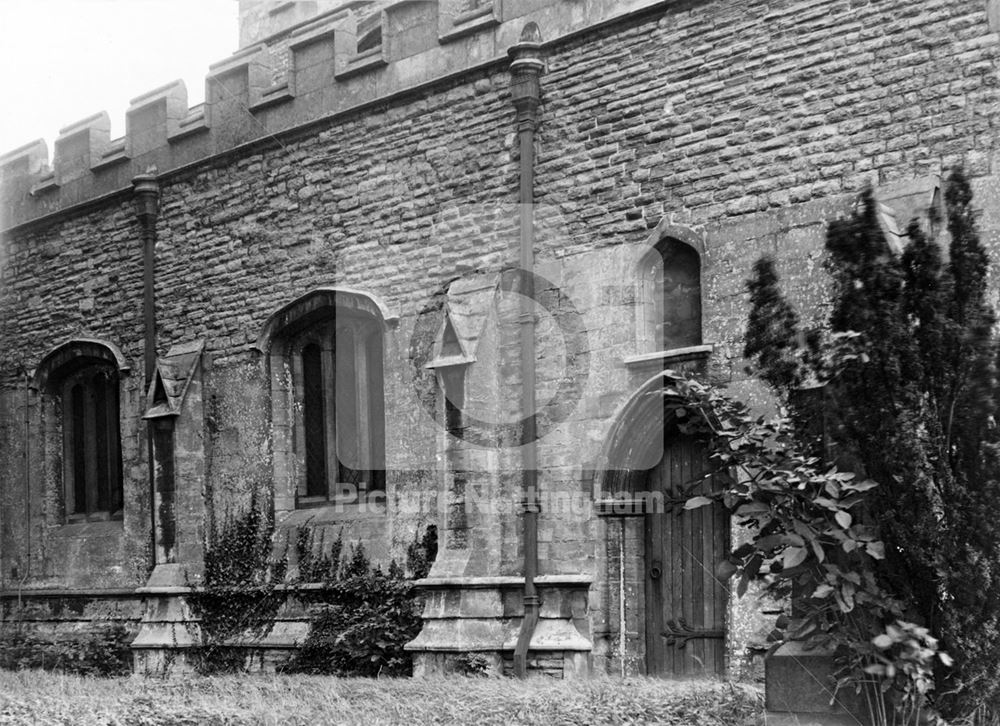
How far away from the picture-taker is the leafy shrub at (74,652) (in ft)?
46.2

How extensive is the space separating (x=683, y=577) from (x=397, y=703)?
2.69 metres

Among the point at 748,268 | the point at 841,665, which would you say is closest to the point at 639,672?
the point at 748,268

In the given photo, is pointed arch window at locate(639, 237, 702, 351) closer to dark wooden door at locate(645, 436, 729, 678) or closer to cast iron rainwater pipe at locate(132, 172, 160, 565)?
dark wooden door at locate(645, 436, 729, 678)

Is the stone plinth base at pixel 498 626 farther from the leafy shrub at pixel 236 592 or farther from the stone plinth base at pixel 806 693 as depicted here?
the stone plinth base at pixel 806 693

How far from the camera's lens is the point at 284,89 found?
1338cm

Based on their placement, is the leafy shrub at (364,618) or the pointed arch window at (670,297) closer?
the pointed arch window at (670,297)

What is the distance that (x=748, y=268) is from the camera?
9.87m

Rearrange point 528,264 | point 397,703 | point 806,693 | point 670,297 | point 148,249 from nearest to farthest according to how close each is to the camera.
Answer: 1. point 806,693
2. point 397,703
3. point 670,297
4. point 528,264
5. point 148,249

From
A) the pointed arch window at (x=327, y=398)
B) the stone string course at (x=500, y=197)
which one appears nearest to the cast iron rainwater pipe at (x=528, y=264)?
the stone string course at (x=500, y=197)

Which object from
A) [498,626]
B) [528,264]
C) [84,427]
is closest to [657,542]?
[498,626]

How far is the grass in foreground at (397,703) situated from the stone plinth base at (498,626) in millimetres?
584

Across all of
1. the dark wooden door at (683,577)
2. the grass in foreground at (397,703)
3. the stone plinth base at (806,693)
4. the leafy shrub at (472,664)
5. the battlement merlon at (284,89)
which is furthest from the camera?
the battlement merlon at (284,89)

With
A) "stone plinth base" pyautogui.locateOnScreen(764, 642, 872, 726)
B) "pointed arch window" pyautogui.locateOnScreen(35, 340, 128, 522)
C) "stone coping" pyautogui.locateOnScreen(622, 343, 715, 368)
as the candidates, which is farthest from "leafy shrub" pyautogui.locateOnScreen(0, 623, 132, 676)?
"stone plinth base" pyautogui.locateOnScreen(764, 642, 872, 726)

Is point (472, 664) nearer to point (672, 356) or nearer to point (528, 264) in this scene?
point (672, 356)
